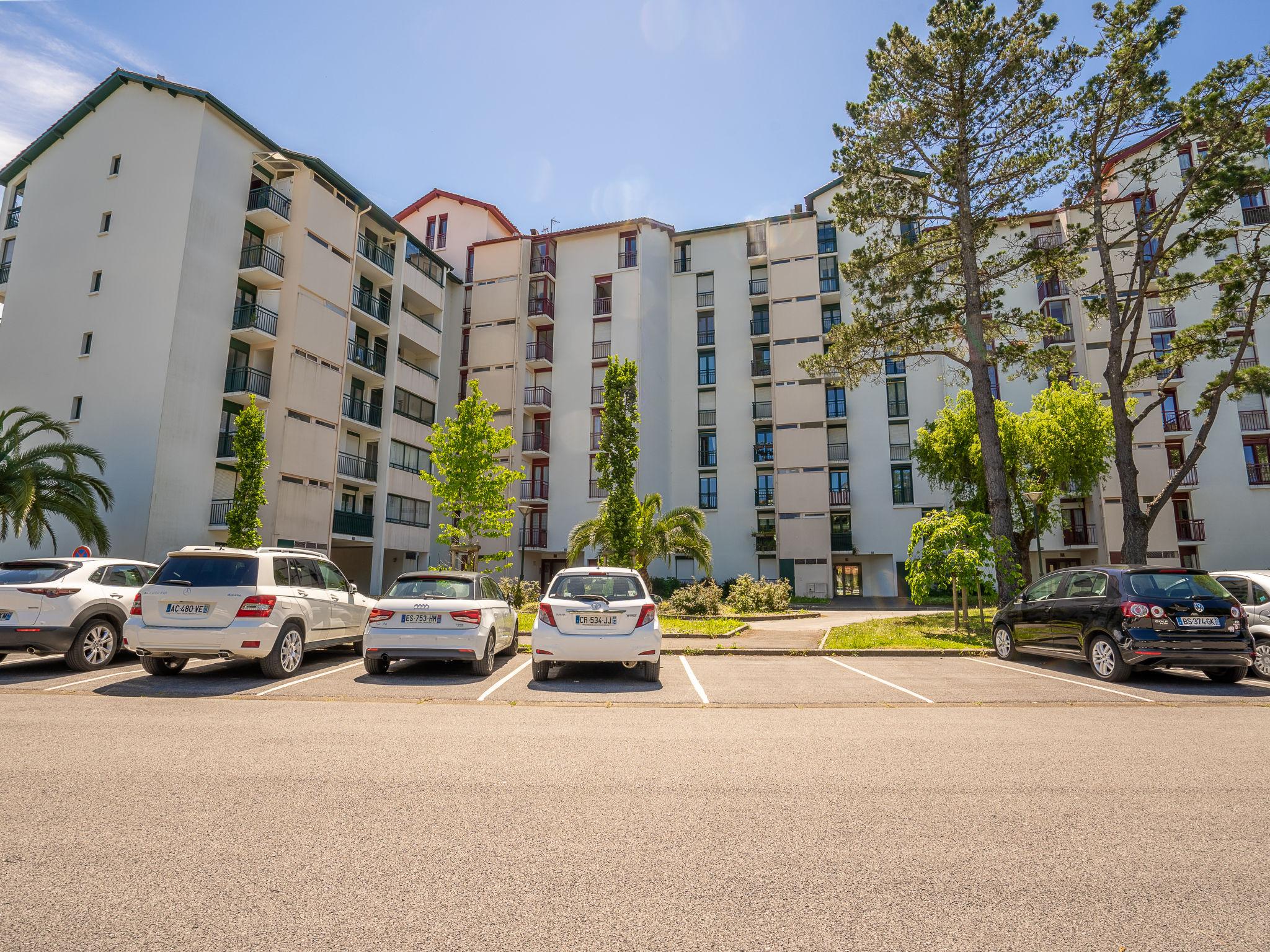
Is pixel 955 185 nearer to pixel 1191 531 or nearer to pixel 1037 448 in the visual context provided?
pixel 1037 448

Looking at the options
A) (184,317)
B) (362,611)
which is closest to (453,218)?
(184,317)

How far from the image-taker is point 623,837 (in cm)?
375

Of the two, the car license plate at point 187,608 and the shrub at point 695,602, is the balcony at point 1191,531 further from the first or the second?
the car license plate at point 187,608

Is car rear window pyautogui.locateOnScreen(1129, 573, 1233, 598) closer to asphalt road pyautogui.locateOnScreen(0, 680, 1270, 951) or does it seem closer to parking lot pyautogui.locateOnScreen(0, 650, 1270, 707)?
parking lot pyautogui.locateOnScreen(0, 650, 1270, 707)

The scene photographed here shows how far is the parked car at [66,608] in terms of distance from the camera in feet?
30.8

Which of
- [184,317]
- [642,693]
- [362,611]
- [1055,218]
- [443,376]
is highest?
[1055,218]

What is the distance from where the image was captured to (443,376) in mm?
42219

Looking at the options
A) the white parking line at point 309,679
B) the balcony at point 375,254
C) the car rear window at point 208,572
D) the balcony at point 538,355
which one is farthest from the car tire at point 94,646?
the balcony at point 538,355

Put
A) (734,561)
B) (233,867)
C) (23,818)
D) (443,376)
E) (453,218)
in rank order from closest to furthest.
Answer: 1. (233,867)
2. (23,818)
3. (734,561)
4. (443,376)
5. (453,218)

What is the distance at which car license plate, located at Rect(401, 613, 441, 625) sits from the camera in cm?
989

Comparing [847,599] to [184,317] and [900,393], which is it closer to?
[900,393]

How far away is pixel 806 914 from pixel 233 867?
2622 mm

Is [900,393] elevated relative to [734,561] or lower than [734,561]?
elevated

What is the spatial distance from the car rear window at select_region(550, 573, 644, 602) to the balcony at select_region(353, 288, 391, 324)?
27.2m
